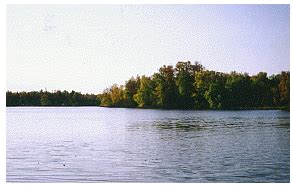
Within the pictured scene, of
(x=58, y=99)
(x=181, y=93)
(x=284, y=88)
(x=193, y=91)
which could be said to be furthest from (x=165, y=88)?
(x=284, y=88)

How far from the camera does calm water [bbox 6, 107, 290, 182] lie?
7.91m

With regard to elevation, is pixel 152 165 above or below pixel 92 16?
below

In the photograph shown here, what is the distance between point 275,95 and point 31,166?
4.50 m

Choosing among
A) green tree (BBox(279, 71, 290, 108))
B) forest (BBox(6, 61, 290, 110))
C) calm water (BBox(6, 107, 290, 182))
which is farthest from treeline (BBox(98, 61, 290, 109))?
calm water (BBox(6, 107, 290, 182))

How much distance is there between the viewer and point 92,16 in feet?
28.2

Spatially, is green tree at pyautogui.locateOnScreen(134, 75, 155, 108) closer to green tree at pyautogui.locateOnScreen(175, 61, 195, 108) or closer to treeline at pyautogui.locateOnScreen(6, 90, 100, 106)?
green tree at pyautogui.locateOnScreen(175, 61, 195, 108)

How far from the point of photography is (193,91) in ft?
31.3

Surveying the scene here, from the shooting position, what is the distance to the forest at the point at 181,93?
922cm

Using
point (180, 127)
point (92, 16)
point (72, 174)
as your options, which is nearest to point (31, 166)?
point (72, 174)

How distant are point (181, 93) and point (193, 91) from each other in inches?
10.1

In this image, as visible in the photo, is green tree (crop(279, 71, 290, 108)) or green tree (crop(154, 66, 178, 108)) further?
green tree (crop(154, 66, 178, 108))

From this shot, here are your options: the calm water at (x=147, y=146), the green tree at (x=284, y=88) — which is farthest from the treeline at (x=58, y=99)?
the green tree at (x=284, y=88)

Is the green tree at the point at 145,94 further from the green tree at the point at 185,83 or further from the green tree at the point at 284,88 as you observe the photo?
the green tree at the point at 284,88

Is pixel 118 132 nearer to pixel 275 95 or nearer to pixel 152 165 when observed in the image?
pixel 152 165
